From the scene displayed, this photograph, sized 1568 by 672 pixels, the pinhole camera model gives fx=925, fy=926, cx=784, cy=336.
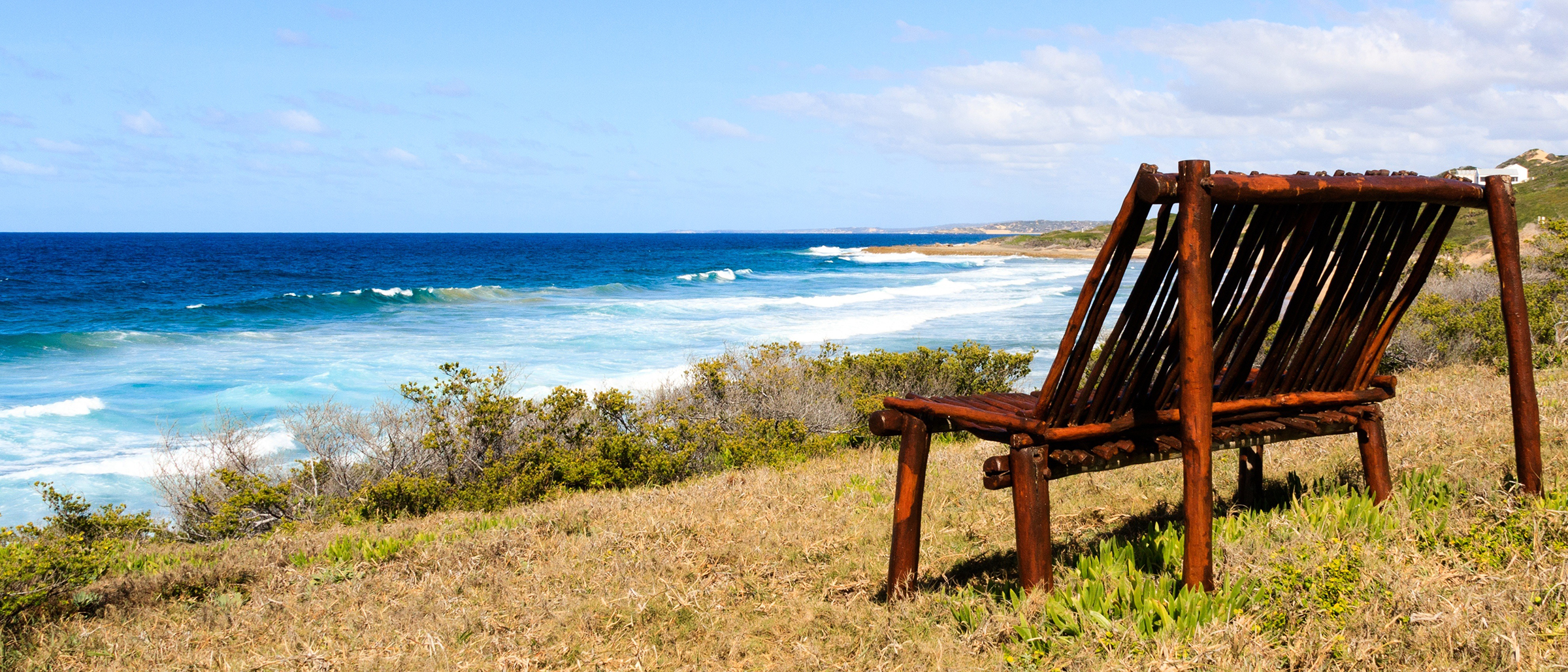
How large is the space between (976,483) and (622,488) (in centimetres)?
346

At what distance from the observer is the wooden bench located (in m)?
2.65

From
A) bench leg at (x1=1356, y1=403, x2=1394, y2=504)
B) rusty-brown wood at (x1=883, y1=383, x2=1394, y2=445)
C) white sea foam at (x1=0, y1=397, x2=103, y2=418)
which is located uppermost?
rusty-brown wood at (x1=883, y1=383, x2=1394, y2=445)

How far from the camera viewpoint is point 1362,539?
10.9 ft

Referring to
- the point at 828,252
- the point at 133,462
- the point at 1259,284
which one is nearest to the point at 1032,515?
the point at 1259,284

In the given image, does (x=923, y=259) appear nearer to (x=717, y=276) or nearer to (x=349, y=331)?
(x=717, y=276)

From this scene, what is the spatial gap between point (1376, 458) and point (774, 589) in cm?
251

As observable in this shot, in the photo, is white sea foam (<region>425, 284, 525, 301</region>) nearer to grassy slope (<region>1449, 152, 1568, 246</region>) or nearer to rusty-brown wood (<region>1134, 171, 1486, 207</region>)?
grassy slope (<region>1449, 152, 1568, 246</region>)

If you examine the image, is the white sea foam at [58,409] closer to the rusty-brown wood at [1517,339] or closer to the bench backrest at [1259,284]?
the bench backrest at [1259,284]

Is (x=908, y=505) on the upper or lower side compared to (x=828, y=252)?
lower

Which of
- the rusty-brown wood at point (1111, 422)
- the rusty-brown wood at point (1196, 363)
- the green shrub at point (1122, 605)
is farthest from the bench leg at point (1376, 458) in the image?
the rusty-brown wood at point (1196, 363)

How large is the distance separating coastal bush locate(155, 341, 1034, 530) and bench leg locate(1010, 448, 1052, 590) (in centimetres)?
539

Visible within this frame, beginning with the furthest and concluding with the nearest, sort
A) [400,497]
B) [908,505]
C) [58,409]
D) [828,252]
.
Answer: [828,252] → [58,409] → [400,497] → [908,505]

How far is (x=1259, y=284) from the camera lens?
2.91 metres

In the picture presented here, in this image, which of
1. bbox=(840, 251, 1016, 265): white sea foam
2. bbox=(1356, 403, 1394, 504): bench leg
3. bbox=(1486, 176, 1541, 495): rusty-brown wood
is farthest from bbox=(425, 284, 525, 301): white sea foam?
bbox=(840, 251, 1016, 265): white sea foam
